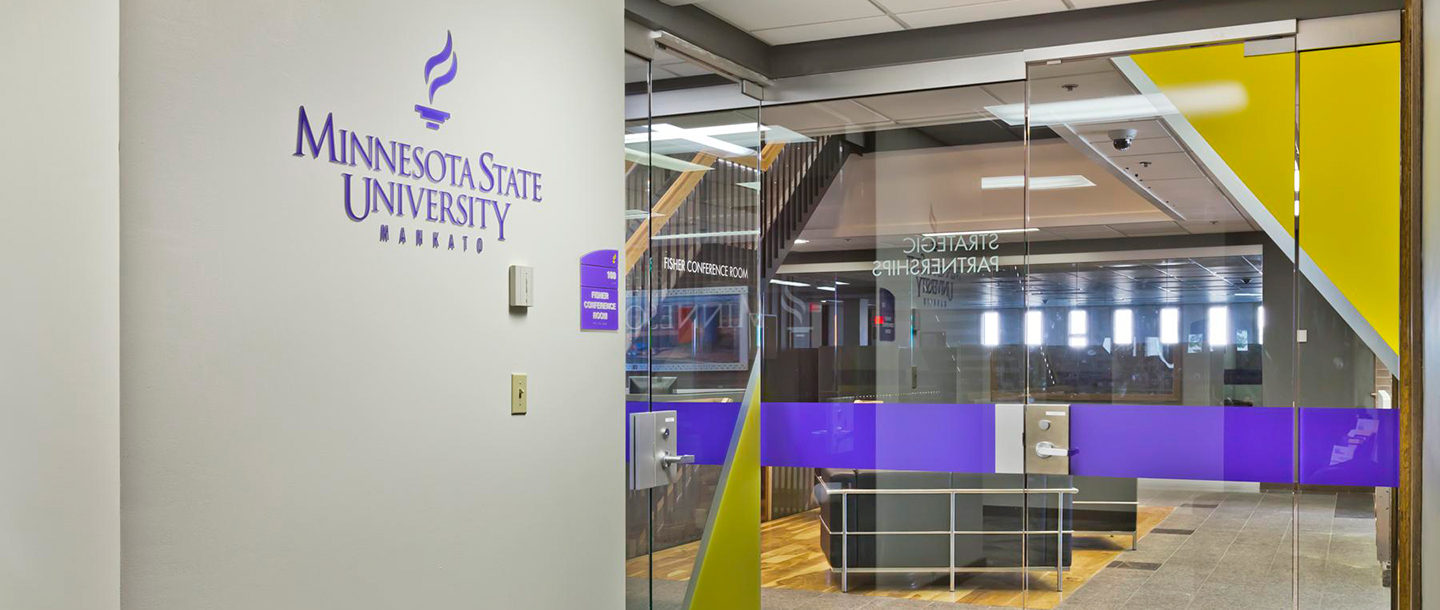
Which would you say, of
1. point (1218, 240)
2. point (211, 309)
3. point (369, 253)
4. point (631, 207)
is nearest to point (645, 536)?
point (631, 207)

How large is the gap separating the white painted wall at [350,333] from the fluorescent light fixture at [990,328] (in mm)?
2055

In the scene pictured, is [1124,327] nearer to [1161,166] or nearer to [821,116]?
[1161,166]

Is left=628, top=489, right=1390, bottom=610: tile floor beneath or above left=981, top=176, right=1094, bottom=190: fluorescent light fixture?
beneath

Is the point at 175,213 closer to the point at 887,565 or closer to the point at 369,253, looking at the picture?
the point at 369,253

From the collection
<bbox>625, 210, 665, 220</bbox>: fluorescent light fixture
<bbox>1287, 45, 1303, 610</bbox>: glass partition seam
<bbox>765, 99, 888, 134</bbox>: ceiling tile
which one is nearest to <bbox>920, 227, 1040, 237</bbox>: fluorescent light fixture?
<bbox>765, 99, 888, 134</bbox>: ceiling tile

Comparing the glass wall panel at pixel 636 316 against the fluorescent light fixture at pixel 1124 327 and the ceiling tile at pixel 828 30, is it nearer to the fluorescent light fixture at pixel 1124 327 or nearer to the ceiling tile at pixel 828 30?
the ceiling tile at pixel 828 30

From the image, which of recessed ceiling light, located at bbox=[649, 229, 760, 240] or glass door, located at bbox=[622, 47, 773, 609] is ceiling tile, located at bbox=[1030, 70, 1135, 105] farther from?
recessed ceiling light, located at bbox=[649, 229, 760, 240]

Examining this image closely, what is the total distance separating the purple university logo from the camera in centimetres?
289

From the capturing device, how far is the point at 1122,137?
4.79 m

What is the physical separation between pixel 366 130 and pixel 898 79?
9.32ft

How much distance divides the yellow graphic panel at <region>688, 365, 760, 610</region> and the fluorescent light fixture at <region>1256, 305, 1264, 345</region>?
6.90 ft

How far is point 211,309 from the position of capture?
2.29 metres

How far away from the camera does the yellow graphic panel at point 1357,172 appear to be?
14.5 ft

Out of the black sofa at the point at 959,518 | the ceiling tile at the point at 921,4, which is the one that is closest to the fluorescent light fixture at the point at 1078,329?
the black sofa at the point at 959,518
